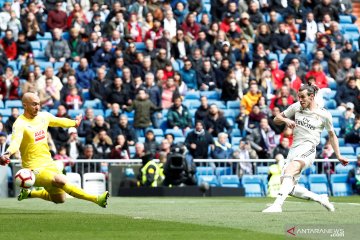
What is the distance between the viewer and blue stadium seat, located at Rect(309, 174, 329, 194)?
28953 millimetres

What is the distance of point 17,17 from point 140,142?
17.6 ft

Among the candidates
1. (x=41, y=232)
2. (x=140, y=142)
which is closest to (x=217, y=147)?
(x=140, y=142)

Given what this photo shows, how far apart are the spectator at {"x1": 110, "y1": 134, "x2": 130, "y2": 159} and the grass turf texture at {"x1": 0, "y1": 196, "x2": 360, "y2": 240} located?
855cm

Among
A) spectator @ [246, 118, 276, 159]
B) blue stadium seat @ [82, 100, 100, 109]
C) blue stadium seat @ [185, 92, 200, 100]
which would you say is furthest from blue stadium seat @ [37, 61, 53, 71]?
spectator @ [246, 118, 276, 159]

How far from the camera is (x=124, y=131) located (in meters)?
29.0

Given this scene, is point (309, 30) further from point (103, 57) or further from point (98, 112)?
point (98, 112)

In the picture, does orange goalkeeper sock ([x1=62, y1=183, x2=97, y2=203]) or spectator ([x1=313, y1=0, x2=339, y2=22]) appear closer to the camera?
orange goalkeeper sock ([x1=62, y1=183, x2=97, y2=203])

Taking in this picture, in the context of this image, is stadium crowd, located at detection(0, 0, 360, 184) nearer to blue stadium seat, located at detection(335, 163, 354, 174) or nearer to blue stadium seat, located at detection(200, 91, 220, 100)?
blue stadium seat, located at detection(200, 91, 220, 100)

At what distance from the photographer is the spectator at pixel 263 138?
29.4 metres

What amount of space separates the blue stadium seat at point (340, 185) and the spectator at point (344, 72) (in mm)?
4950

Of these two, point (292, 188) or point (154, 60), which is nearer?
point (292, 188)

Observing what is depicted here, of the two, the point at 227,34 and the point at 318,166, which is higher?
the point at 227,34

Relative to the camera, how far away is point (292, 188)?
17.0 metres

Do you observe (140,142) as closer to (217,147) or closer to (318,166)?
(217,147)
